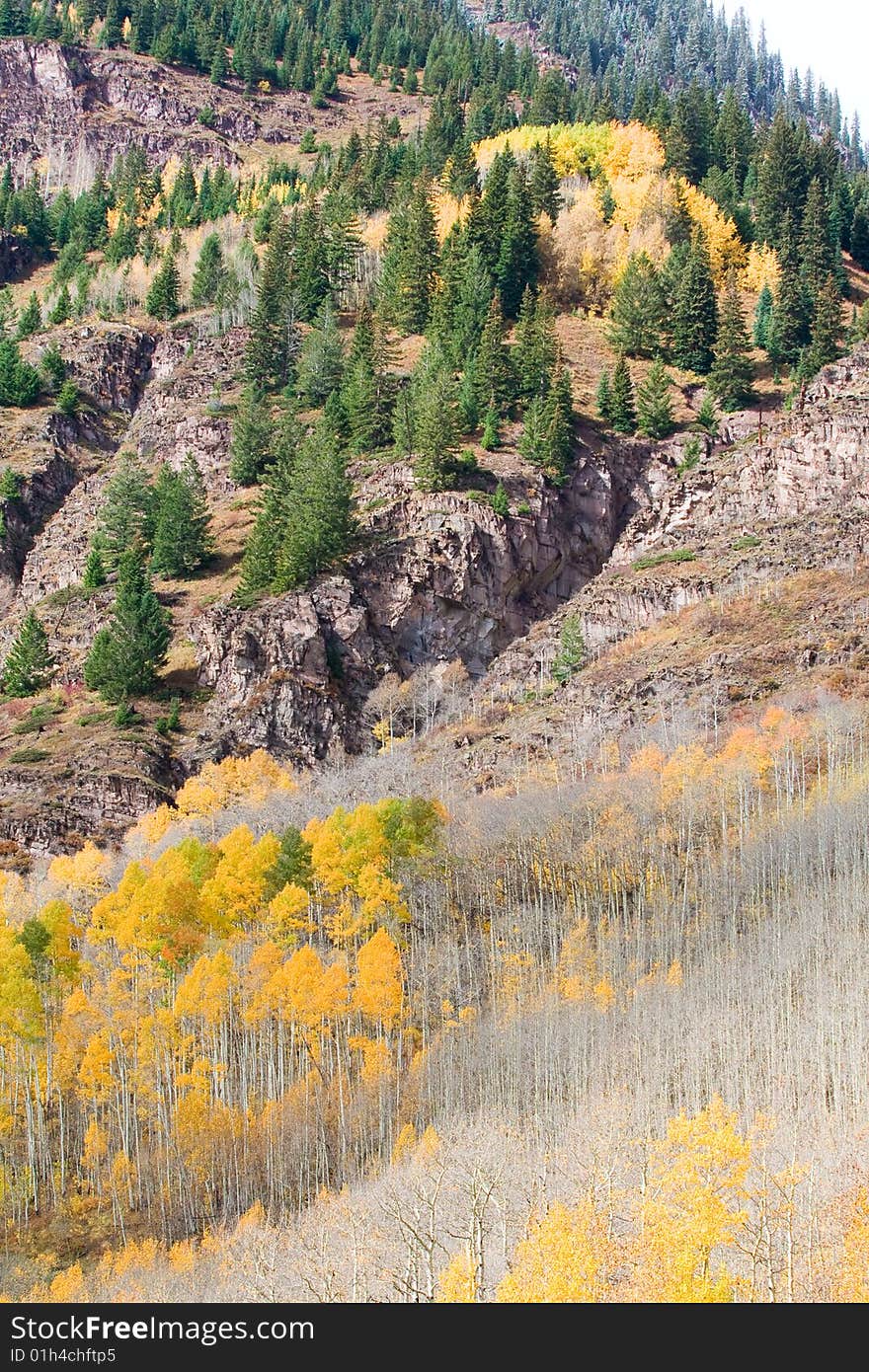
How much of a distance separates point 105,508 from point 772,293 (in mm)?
61864

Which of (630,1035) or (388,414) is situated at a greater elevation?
(388,414)

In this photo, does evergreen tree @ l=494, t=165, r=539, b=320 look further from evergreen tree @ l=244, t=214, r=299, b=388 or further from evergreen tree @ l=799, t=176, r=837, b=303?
evergreen tree @ l=799, t=176, r=837, b=303

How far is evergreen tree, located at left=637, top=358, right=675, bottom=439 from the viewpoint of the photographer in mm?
109750

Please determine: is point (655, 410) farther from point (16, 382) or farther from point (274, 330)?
point (16, 382)

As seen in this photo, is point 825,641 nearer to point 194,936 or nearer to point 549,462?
point 549,462

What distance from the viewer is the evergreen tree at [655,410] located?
10975cm

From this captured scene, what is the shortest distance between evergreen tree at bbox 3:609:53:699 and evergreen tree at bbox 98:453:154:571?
42.0 ft

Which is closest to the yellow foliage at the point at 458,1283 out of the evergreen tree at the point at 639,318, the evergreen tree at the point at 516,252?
the evergreen tree at the point at 639,318

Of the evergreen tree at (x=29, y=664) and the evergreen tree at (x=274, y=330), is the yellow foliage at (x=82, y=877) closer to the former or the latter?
the evergreen tree at (x=29, y=664)

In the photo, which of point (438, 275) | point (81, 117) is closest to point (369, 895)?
point (438, 275)

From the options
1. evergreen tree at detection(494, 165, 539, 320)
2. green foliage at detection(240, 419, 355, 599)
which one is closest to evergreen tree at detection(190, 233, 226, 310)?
evergreen tree at detection(494, 165, 539, 320)

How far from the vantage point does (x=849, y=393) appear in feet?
346

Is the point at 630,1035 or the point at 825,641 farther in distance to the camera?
the point at 825,641

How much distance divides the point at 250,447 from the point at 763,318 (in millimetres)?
45689
